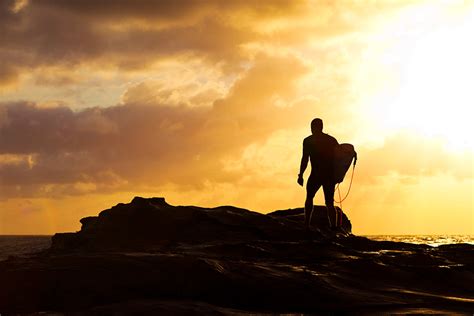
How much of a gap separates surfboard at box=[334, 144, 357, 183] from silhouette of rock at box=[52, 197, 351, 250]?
1.71m

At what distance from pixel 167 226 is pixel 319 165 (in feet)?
14.9

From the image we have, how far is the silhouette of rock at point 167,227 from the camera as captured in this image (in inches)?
575

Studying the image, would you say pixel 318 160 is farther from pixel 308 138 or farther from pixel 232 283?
pixel 232 283

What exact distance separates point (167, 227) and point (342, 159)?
532 cm

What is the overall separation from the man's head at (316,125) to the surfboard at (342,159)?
744 mm

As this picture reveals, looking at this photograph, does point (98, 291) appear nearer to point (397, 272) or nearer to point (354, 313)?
point (354, 313)

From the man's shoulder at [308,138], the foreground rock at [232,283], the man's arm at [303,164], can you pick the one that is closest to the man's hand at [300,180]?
the man's arm at [303,164]

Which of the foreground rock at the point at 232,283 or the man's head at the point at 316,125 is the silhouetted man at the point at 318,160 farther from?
the foreground rock at the point at 232,283

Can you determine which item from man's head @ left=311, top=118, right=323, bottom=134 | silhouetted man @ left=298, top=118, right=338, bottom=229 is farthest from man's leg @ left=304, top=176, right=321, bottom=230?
man's head @ left=311, top=118, right=323, bottom=134

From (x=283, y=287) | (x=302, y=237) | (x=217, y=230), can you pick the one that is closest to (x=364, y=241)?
(x=302, y=237)

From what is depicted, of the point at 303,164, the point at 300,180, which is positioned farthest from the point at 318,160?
the point at 300,180

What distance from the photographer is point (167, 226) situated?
15164 millimetres

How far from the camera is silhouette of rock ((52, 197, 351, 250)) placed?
1460cm

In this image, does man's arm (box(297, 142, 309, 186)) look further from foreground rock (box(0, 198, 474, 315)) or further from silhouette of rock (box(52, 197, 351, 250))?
foreground rock (box(0, 198, 474, 315))
